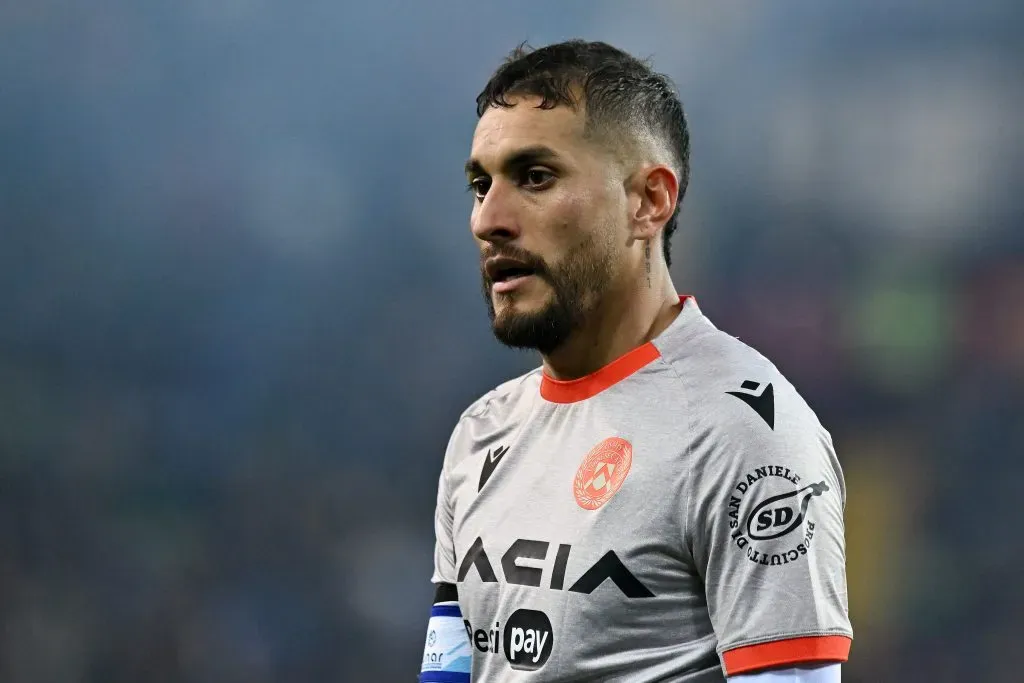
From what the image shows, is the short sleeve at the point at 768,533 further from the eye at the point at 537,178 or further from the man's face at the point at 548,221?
the eye at the point at 537,178

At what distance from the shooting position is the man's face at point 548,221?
1641 millimetres

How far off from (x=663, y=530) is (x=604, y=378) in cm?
30

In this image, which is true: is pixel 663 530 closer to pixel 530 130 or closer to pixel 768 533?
pixel 768 533

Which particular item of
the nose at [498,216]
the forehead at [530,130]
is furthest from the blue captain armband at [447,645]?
the forehead at [530,130]

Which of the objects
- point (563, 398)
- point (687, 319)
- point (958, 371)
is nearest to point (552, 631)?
point (563, 398)

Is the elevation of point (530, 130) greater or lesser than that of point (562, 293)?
greater

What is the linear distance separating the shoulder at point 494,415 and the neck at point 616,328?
0.15 m

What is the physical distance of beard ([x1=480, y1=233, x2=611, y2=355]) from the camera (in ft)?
5.40

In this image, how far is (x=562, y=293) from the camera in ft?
5.41

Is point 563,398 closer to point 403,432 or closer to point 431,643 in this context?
point 431,643

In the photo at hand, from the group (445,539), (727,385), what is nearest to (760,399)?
(727,385)

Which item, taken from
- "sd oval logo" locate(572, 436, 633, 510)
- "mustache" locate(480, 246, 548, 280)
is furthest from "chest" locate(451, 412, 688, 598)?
"mustache" locate(480, 246, 548, 280)

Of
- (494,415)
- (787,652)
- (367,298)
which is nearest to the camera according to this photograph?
(787,652)

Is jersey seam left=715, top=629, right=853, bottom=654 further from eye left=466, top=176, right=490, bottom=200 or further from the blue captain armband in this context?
eye left=466, top=176, right=490, bottom=200
